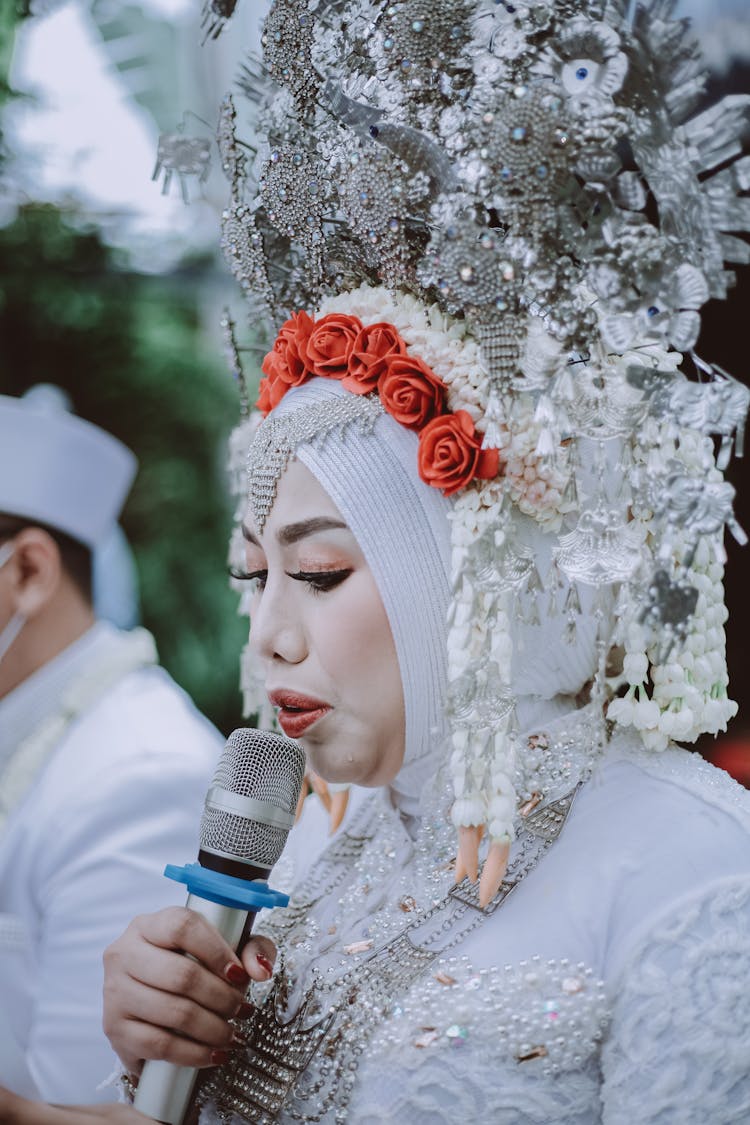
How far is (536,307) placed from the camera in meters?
1.15

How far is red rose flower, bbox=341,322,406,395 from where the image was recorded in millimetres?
1271

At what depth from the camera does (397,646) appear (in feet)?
4.09

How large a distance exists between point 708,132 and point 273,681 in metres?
0.73

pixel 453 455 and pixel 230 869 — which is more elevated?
pixel 453 455

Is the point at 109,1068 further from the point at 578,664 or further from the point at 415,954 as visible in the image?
the point at 578,664

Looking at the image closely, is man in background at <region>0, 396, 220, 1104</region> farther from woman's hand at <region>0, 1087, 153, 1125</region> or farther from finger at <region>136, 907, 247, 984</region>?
finger at <region>136, 907, 247, 984</region>

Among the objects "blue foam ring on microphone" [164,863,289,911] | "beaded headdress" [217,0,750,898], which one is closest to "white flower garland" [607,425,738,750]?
"beaded headdress" [217,0,750,898]

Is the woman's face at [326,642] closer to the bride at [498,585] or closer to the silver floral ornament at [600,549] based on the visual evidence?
the bride at [498,585]

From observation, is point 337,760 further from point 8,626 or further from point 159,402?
point 159,402

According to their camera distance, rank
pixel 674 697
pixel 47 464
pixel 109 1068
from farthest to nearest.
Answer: pixel 47 464
pixel 109 1068
pixel 674 697

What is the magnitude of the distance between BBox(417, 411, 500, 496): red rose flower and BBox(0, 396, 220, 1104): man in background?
1.09 metres

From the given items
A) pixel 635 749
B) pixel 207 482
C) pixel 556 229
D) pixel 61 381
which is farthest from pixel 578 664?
pixel 61 381

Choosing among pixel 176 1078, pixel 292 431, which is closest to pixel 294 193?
pixel 292 431

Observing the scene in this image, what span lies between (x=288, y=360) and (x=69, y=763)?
1.14 metres
